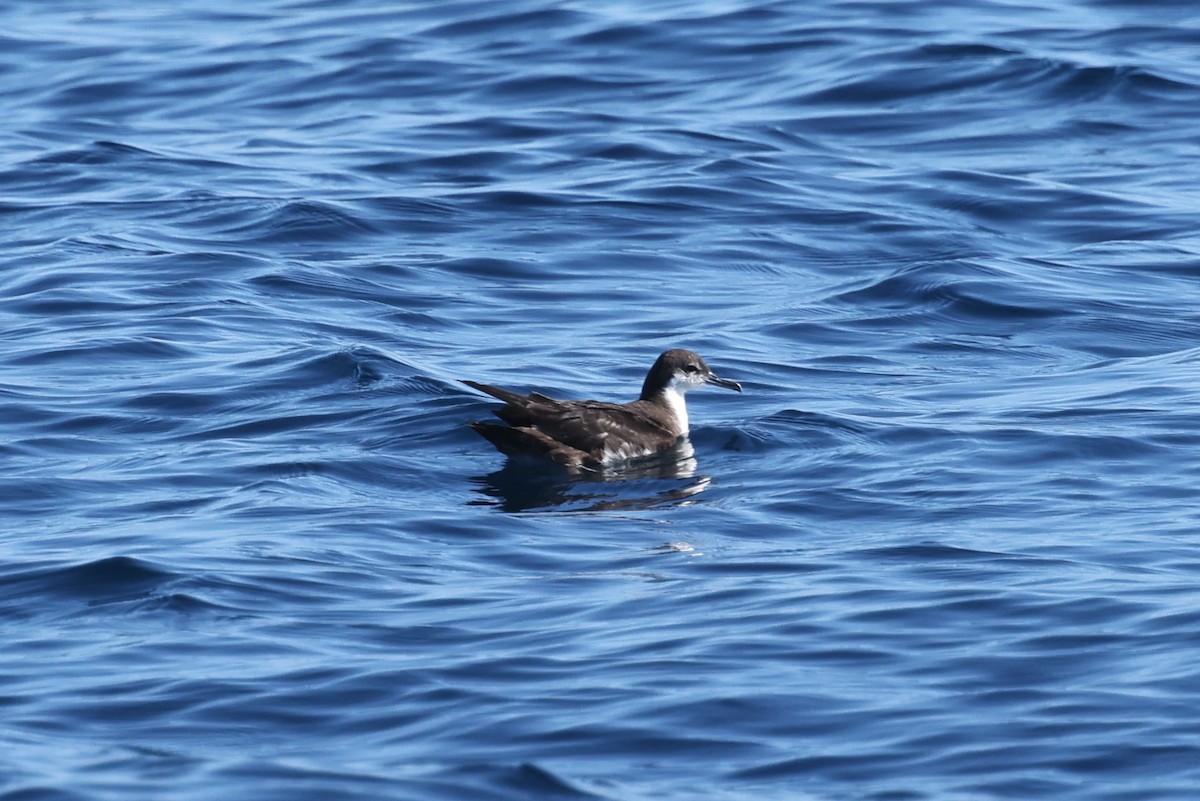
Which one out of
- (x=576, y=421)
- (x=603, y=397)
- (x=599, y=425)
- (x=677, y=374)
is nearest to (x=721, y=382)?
(x=677, y=374)

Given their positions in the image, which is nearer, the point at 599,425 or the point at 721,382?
the point at 599,425

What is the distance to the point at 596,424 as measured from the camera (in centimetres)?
1084

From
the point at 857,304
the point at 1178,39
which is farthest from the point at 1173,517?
the point at 1178,39

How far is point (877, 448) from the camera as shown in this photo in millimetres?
10656

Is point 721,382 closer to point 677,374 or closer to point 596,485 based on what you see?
point 677,374

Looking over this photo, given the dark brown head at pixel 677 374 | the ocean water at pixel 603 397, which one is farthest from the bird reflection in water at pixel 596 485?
the dark brown head at pixel 677 374

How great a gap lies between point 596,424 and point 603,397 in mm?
1453

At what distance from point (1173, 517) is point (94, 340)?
282 inches

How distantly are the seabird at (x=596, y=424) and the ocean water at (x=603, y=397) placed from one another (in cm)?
17

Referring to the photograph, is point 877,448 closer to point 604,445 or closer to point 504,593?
point 604,445

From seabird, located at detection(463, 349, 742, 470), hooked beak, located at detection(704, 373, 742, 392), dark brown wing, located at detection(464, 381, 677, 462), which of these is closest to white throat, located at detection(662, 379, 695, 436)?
seabird, located at detection(463, 349, 742, 470)

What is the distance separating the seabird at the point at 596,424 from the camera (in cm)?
1066

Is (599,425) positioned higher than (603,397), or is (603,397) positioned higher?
(599,425)

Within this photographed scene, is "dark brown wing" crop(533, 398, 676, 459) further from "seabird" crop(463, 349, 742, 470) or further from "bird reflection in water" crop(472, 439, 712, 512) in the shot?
"bird reflection in water" crop(472, 439, 712, 512)
